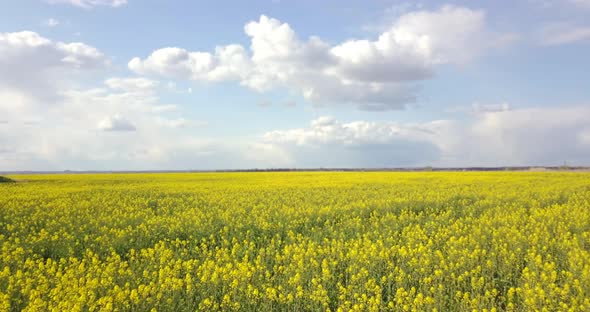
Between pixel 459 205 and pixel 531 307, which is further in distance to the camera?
pixel 459 205

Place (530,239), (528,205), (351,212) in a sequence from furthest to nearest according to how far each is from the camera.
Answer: (528,205) < (351,212) < (530,239)

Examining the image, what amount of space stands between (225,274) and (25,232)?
24.1 ft

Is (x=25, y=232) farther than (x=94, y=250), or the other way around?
(x=25, y=232)

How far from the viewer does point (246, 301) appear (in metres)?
5.79

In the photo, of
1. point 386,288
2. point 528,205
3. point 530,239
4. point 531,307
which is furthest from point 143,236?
point 528,205

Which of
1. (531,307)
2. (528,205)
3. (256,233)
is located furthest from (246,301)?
(528,205)

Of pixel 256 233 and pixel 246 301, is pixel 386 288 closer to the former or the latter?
pixel 246 301

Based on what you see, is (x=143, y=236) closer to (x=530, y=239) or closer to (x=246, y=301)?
(x=246, y=301)

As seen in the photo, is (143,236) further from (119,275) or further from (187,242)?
(119,275)

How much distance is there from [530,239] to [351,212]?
5.75m

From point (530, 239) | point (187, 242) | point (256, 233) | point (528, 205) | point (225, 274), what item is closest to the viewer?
point (225, 274)

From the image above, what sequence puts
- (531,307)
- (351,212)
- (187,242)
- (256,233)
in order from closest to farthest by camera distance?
(531,307), (187,242), (256,233), (351,212)

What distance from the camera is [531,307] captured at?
5.25m

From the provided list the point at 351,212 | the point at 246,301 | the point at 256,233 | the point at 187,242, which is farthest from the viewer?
the point at 351,212
